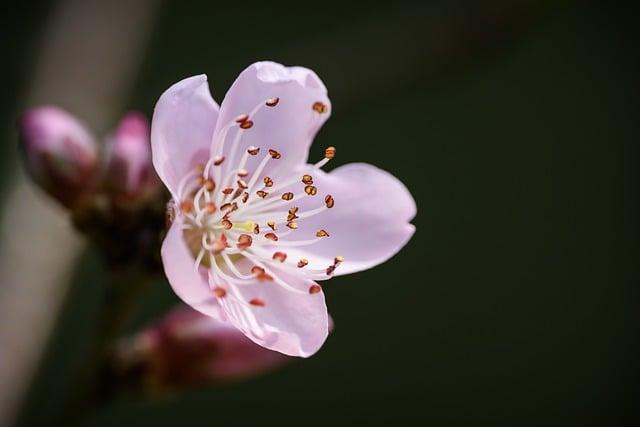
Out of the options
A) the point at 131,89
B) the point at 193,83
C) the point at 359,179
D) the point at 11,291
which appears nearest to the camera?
the point at 193,83

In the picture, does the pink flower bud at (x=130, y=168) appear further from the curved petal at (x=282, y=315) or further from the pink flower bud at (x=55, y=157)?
the curved petal at (x=282, y=315)

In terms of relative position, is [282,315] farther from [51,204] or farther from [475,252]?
[475,252]

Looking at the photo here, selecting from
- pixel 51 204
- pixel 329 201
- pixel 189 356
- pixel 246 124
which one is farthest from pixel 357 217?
pixel 51 204

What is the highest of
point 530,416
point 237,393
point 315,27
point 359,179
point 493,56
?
point 315,27

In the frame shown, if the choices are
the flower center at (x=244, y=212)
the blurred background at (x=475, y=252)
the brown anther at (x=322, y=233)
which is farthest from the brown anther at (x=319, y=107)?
the blurred background at (x=475, y=252)

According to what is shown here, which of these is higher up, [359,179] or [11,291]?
[359,179]

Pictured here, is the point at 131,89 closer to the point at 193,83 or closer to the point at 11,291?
the point at 11,291

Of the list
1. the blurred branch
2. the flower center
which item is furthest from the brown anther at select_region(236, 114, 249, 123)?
the blurred branch

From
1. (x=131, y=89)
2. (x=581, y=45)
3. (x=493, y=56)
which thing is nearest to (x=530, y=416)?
(x=581, y=45)
